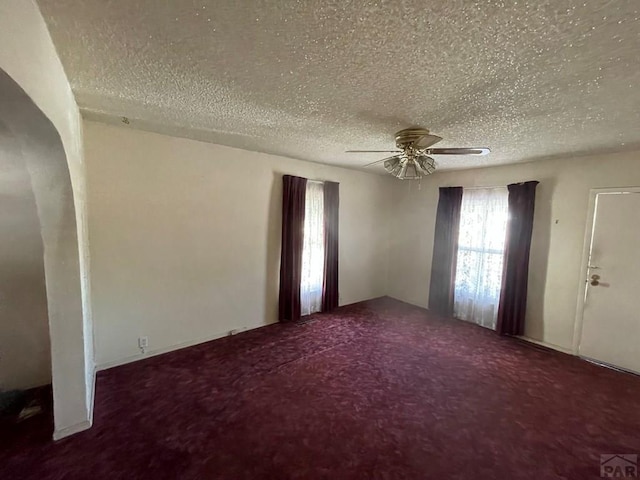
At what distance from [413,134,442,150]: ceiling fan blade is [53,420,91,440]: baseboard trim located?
3.25 metres

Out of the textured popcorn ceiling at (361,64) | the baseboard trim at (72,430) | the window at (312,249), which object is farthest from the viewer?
the window at (312,249)

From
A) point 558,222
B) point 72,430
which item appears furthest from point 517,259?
point 72,430

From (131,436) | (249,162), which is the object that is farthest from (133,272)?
(249,162)

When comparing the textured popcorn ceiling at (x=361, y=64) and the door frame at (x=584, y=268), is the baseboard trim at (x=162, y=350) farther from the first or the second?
the door frame at (x=584, y=268)

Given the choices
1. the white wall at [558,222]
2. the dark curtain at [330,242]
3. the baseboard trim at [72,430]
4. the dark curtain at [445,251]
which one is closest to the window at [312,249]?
the dark curtain at [330,242]

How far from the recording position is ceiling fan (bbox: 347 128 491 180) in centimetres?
226

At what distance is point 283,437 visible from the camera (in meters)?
2.05

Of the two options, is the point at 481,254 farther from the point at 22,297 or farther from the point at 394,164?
the point at 22,297

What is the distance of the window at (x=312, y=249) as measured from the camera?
13.9ft

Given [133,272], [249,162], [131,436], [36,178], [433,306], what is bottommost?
[131,436]

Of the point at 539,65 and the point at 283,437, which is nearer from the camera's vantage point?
the point at 539,65

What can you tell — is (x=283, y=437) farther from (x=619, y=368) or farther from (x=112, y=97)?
(x=619, y=368)

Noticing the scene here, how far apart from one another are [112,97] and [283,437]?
2703 mm

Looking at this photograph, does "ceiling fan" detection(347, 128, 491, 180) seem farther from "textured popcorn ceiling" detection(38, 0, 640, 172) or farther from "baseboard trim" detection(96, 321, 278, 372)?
"baseboard trim" detection(96, 321, 278, 372)
